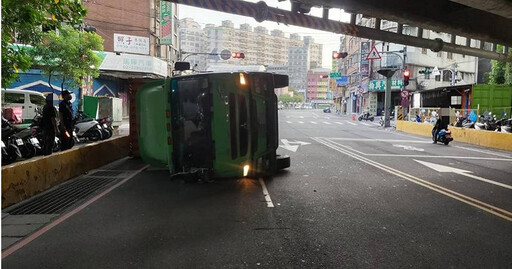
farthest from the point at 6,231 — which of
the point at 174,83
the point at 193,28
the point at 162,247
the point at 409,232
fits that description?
the point at 193,28

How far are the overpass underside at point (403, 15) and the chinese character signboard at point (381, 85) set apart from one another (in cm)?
3950

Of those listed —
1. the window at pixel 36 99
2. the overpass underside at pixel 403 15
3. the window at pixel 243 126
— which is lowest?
the window at pixel 243 126

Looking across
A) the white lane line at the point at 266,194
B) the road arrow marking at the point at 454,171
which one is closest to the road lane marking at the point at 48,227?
the white lane line at the point at 266,194

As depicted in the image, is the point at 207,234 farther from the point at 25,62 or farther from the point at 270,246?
the point at 25,62

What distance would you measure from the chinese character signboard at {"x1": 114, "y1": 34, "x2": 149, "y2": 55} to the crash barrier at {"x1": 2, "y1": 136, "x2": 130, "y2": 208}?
83.5ft

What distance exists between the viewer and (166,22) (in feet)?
135

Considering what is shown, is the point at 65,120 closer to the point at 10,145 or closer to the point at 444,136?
the point at 10,145

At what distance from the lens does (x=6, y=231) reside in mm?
5766

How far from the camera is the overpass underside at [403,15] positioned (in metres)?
9.48

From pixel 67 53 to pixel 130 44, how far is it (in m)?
15.3

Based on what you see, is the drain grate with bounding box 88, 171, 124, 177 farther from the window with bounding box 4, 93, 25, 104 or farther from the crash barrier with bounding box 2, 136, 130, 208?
the window with bounding box 4, 93, 25, 104

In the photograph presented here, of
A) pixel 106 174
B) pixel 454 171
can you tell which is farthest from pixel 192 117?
pixel 454 171

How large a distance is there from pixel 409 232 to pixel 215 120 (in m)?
4.54

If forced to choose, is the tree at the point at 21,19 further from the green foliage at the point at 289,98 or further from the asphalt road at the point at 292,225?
the green foliage at the point at 289,98
